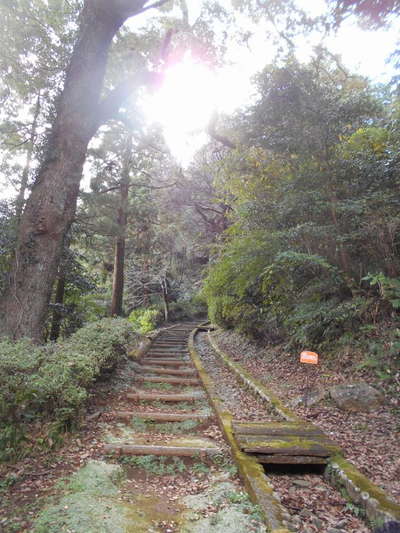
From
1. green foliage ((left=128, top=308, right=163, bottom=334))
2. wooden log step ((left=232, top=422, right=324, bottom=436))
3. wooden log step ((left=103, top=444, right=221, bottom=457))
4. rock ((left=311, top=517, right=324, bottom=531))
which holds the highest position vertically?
green foliage ((left=128, top=308, right=163, bottom=334))

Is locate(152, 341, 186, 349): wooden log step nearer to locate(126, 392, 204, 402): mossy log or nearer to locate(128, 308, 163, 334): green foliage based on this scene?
locate(128, 308, 163, 334): green foliage

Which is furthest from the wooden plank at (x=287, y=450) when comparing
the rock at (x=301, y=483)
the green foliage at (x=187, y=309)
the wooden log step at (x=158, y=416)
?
the green foliage at (x=187, y=309)

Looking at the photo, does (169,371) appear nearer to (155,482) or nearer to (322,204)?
(155,482)

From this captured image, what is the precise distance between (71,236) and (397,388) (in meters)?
8.65

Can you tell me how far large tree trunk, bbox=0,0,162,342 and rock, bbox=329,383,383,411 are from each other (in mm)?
4860

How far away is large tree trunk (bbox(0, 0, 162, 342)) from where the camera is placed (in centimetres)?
520

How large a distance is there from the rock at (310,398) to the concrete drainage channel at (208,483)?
0.29m

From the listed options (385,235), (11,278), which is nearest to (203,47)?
(385,235)

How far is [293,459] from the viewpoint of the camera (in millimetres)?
3199

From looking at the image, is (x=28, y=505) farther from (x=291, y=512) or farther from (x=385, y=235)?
(x=385, y=235)

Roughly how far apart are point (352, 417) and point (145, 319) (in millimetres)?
12928

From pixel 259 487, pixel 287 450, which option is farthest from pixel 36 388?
pixel 287 450

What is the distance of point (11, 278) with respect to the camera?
5.25m

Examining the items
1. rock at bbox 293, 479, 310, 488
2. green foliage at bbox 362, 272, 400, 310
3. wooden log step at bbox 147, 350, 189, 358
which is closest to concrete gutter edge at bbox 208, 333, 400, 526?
rock at bbox 293, 479, 310, 488
